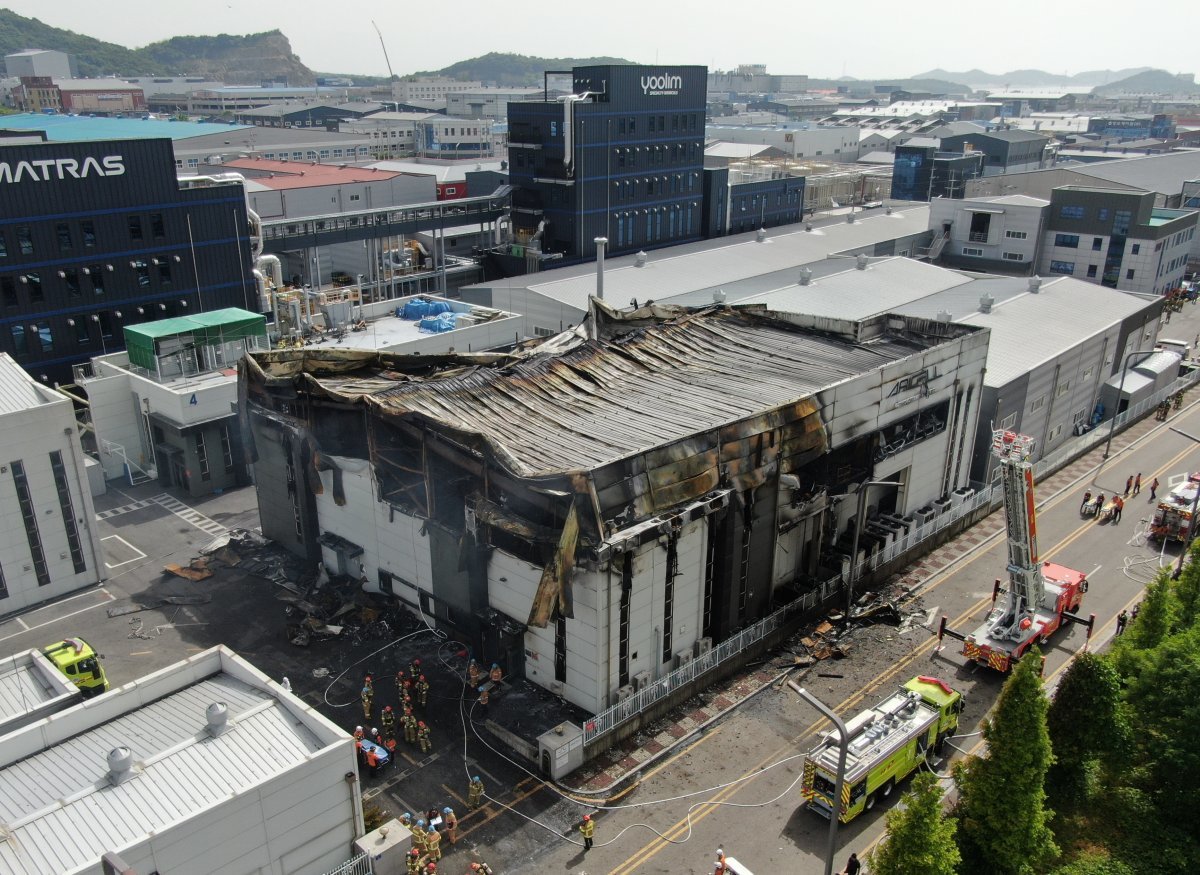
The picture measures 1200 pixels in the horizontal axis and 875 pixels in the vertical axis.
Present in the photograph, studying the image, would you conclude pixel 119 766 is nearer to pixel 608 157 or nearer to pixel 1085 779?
pixel 1085 779

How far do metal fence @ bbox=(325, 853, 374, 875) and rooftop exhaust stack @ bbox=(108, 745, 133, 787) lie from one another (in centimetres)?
584

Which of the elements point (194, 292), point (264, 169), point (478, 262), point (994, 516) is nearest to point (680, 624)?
point (994, 516)

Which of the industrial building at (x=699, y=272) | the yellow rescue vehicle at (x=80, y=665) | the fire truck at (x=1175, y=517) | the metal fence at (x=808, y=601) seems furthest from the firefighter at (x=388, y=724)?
the fire truck at (x=1175, y=517)

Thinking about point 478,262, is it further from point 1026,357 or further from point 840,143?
point 840,143

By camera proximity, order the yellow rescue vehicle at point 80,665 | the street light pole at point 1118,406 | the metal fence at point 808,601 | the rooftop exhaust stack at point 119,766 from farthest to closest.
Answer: the street light pole at point 1118,406 < the yellow rescue vehicle at point 80,665 < the metal fence at point 808,601 < the rooftop exhaust stack at point 119,766

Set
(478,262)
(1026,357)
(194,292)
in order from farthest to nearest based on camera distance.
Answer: (478,262) → (194,292) → (1026,357)

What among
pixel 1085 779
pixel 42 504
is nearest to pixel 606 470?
pixel 1085 779

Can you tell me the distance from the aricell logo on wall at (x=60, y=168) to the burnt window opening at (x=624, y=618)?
44.2 meters

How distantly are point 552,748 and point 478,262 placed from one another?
64.4 meters

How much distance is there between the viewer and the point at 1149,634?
31594mm

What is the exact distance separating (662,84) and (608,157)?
9810 millimetres

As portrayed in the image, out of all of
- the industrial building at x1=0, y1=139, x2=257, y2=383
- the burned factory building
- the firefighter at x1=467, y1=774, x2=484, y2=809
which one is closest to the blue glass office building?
the industrial building at x1=0, y1=139, x2=257, y2=383

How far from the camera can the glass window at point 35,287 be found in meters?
53.6

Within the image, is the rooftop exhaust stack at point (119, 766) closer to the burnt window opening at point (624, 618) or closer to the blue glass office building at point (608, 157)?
the burnt window opening at point (624, 618)
